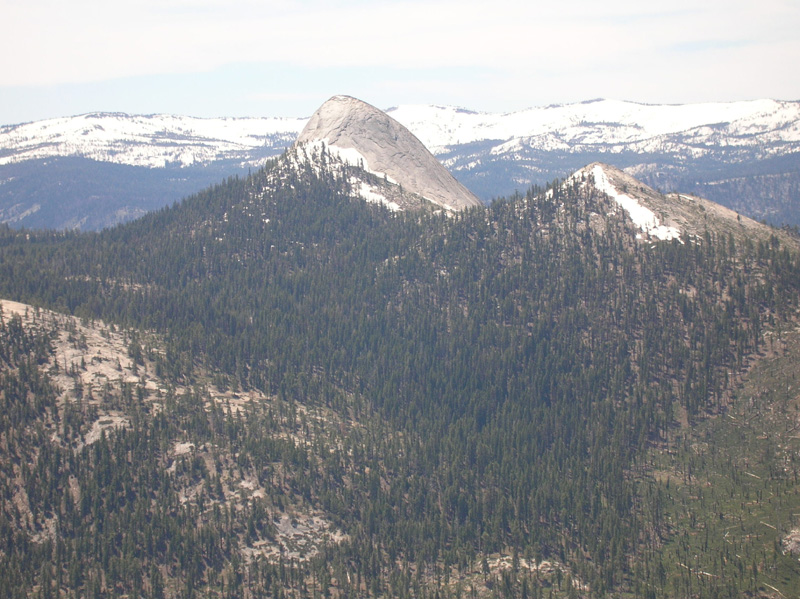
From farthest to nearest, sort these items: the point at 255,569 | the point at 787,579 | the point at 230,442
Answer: the point at 230,442 < the point at 255,569 < the point at 787,579

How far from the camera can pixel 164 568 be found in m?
168

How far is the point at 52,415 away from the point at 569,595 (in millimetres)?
101296

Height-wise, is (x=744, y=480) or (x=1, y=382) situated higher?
(x=1, y=382)

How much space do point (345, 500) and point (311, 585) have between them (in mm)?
23567

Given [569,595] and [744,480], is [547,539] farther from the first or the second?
[744,480]

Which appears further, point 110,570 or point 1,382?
point 1,382

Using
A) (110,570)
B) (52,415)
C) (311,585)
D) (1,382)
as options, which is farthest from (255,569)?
(1,382)

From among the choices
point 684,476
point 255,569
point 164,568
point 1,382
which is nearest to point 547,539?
Answer: point 684,476

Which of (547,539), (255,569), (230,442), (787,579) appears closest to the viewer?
(787,579)

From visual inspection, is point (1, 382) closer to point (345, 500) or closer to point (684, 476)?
point (345, 500)

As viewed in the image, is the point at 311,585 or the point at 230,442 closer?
the point at 311,585

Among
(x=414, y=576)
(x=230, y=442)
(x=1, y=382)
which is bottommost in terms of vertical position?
(x=414, y=576)

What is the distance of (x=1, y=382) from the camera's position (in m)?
190

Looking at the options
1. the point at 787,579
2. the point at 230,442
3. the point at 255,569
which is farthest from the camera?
the point at 230,442
